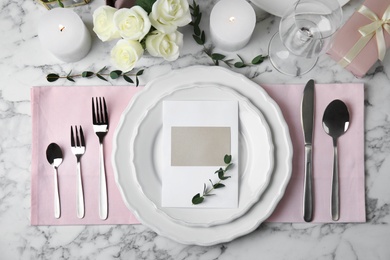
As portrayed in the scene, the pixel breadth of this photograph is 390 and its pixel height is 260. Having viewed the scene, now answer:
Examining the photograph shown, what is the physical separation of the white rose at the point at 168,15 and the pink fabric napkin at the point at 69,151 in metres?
0.13

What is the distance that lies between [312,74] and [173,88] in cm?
23

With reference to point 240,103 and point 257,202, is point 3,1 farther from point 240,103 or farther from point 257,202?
point 257,202

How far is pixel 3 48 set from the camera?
0.70 metres

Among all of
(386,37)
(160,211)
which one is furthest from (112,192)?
(386,37)

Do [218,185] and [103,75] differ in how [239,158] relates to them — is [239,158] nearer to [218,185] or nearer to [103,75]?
[218,185]

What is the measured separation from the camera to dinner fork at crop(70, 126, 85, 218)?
2.16 feet

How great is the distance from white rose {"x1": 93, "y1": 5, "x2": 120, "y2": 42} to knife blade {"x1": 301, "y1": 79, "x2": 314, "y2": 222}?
1.02 ft

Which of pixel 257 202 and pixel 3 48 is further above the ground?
pixel 3 48

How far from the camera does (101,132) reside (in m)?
0.66

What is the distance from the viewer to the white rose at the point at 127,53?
0.60 m

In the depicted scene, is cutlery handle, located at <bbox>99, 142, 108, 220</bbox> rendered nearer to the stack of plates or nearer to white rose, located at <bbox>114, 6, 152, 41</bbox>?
the stack of plates

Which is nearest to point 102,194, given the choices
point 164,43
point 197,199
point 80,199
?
point 80,199

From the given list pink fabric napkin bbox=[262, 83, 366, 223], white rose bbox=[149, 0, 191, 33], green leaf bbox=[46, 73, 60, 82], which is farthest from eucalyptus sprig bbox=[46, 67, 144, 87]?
pink fabric napkin bbox=[262, 83, 366, 223]

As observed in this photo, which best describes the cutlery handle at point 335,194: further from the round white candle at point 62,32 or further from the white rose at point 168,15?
the round white candle at point 62,32
